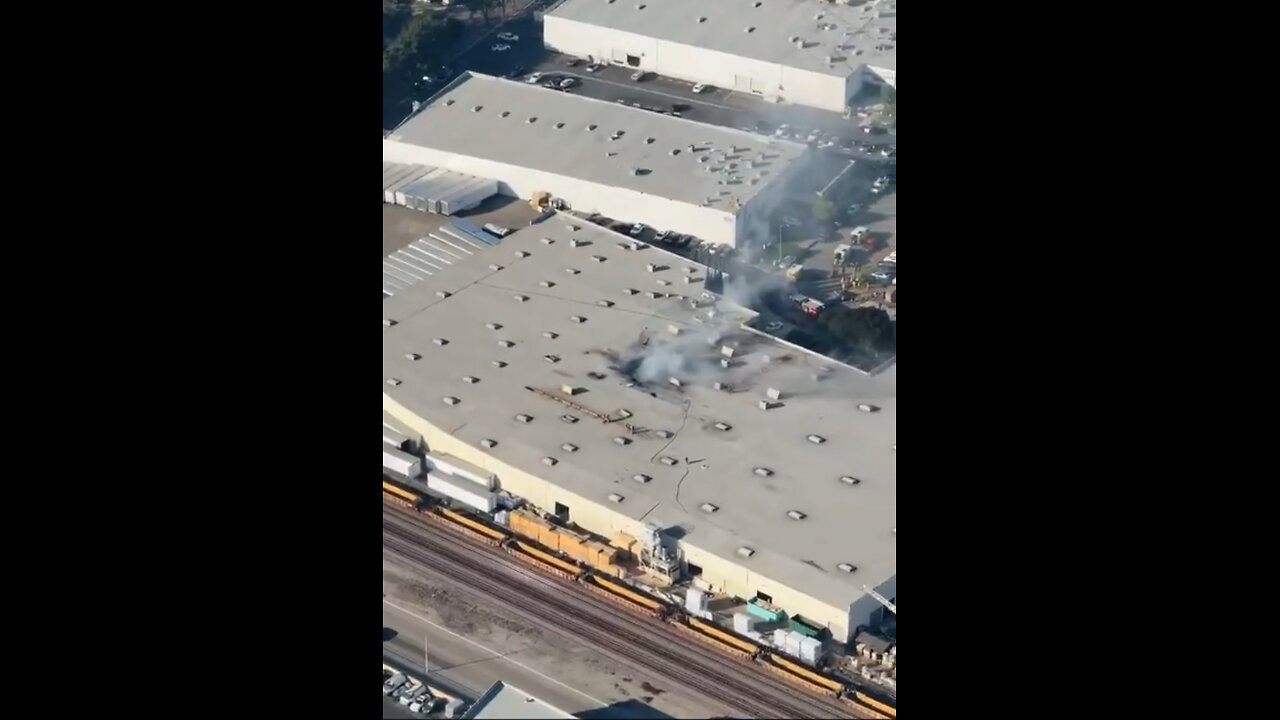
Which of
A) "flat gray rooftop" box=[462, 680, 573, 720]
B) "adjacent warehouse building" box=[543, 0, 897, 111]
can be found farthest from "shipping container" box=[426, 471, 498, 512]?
"adjacent warehouse building" box=[543, 0, 897, 111]

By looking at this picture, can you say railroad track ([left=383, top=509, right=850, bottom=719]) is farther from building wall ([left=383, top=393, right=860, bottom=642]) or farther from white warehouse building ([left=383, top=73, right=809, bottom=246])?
white warehouse building ([left=383, top=73, right=809, bottom=246])

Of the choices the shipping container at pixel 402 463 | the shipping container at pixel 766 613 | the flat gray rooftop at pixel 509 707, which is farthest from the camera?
the shipping container at pixel 402 463

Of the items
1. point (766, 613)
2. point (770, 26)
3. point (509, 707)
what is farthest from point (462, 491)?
point (770, 26)

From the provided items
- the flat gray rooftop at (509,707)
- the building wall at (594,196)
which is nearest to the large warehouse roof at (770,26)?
the building wall at (594,196)

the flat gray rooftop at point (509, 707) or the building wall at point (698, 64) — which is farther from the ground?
the flat gray rooftop at point (509, 707)

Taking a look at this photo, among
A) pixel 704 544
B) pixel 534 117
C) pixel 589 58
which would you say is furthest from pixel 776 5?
pixel 704 544

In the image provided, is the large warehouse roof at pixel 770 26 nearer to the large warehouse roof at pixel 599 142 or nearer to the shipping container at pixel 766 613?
the large warehouse roof at pixel 599 142

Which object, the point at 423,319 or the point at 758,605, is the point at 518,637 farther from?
the point at 423,319
